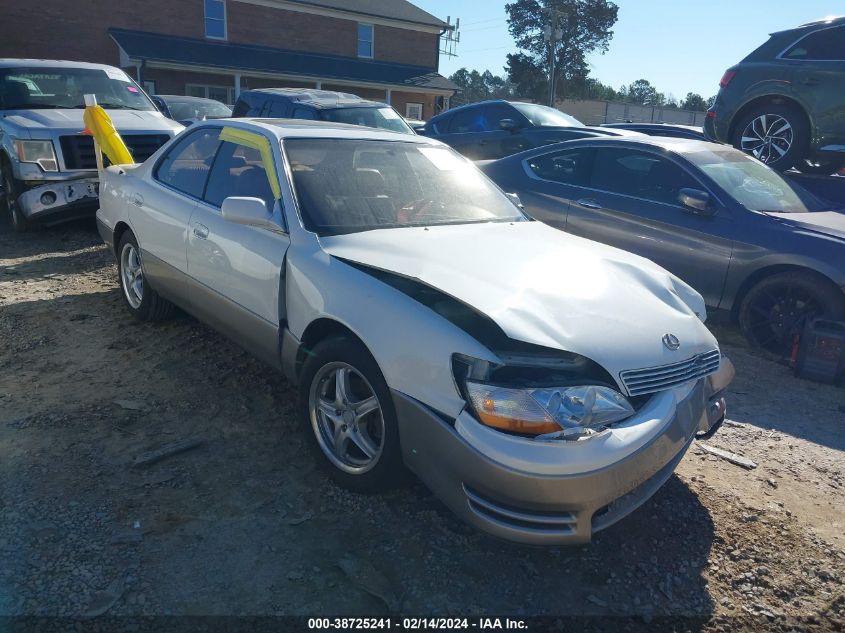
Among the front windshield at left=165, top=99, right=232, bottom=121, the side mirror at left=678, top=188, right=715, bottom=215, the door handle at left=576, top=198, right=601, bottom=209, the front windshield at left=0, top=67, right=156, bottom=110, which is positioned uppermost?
the front windshield at left=0, top=67, right=156, bottom=110

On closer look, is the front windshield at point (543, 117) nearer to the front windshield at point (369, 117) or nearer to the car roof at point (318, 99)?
the front windshield at point (369, 117)

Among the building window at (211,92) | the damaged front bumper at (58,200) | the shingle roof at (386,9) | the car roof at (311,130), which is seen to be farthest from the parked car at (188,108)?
the shingle roof at (386,9)

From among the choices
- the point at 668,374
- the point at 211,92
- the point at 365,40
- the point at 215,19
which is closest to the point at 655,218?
the point at 668,374

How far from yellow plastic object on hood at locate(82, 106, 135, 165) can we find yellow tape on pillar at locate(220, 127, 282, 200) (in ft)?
9.42

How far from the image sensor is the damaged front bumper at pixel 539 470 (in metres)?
2.27

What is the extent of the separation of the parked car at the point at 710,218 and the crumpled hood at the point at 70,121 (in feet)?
14.7

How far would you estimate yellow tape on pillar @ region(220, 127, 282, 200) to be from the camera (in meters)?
3.50

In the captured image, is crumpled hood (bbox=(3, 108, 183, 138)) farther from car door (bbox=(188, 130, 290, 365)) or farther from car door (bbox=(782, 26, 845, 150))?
car door (bbox=(782, 26, 845, 150))

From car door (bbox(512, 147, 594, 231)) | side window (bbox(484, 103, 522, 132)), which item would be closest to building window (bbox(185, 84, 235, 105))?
side window (bbox(484, 103, 522, 132))

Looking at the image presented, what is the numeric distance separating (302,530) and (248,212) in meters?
1.57

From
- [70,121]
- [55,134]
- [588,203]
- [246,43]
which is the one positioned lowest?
[588,203]

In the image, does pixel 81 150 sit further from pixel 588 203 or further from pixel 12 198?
pixel 588 203

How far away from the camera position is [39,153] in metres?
7.17

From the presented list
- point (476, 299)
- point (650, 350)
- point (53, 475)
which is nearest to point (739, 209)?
point (650, 350)
